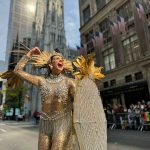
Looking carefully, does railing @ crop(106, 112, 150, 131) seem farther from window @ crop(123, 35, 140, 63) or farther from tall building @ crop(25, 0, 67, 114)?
Answer: tall building @ crop(25, 0, 67, 114)

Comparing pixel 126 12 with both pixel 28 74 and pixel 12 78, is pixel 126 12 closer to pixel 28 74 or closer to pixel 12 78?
pixel 12 78

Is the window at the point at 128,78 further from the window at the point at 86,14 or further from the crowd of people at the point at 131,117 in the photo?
the window at the point at 86,14

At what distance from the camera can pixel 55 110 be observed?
320cm

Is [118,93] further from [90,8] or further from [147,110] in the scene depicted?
[90,8]

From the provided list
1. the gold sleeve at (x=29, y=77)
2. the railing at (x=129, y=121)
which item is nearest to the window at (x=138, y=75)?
the railing at (x=129, y=121)

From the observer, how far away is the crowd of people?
14.8 metres

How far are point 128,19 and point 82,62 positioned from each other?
25119 millimetres

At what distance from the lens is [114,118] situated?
17.3 m

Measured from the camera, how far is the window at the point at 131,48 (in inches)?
958

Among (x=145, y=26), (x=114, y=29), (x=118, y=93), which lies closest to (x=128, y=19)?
(x=114, y=29)

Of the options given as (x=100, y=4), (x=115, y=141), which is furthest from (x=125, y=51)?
(x=115, y=141)

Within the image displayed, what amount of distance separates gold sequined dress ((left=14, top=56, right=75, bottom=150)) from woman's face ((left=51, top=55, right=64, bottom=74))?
90 mm

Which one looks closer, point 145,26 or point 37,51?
point 37,51

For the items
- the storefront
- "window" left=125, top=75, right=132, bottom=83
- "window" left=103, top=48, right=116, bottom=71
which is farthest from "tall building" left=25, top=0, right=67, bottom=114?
"window" left=125, top=75, right=132, bottom=83
